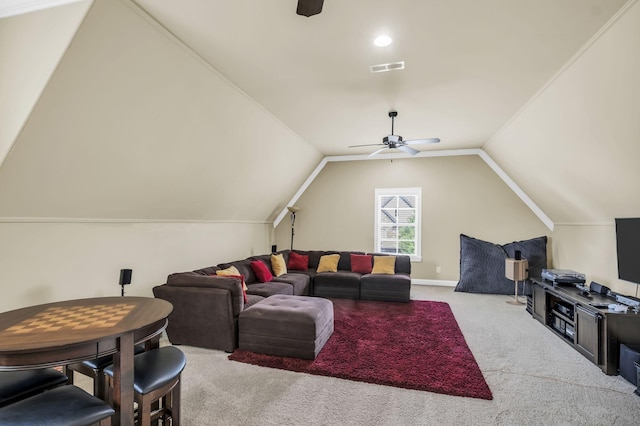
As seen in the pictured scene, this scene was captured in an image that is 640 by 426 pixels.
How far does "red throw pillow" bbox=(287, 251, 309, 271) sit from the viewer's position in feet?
21.2

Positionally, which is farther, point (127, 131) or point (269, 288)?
point (269, 288)

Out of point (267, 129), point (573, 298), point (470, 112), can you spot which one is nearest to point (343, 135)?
point (267, 129)

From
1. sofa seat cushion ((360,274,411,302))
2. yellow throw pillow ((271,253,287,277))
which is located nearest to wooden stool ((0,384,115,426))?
yellow throw pillow ((271,253,287,277))

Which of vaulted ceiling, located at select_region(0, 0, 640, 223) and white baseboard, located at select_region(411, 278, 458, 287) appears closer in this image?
vaulted ceiling, located at select_region(0, 0, 640, 223)

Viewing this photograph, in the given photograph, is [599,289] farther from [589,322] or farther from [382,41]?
[382,41]

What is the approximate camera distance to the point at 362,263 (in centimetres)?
636

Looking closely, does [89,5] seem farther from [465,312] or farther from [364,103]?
[465,312]

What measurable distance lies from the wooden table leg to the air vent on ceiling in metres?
3.13

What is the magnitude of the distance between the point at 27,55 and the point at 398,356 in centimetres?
415

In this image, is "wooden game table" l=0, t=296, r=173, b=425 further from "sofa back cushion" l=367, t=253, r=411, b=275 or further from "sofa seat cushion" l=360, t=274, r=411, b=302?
"sofa back cushion" l=367, t=253, r=411, b=275

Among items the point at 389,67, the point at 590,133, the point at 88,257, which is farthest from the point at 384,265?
the point at 88,257

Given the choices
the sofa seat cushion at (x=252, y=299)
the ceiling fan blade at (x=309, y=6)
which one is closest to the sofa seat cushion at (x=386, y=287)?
the sofa seat cushion at (x=252, y=299)

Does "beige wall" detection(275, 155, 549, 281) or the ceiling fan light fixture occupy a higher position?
the ceiling fan light fixture

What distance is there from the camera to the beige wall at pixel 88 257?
9.29 feet
